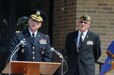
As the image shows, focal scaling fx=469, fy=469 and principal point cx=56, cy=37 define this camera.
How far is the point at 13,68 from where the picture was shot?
6.84m

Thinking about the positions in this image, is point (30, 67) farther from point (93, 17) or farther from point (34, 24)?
point (93, 17)

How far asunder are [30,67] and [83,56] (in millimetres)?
1902

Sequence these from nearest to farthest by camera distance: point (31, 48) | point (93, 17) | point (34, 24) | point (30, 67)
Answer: point (30, 67) → point (34, 24) → point (31, 48) → point (93, 17)

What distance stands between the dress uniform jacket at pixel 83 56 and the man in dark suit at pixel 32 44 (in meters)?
1.03

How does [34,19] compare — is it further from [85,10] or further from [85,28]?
[85,10]

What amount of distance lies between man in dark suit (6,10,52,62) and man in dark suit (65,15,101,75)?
3.36 feet

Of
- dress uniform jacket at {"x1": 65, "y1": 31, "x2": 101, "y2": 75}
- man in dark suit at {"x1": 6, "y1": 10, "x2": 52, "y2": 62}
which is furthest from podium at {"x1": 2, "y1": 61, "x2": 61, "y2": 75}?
dress uniform jacket at {"x1": 65, "y1": 31, "x2": 101, "y2": 75}

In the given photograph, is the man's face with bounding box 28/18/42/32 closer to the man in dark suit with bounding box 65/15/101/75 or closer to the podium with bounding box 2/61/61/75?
the podium with bounding box 2/61/61/75

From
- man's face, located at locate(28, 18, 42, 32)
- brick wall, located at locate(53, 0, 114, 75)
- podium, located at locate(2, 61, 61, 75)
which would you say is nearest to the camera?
podium, located at locate(2, 61, 61, 75)

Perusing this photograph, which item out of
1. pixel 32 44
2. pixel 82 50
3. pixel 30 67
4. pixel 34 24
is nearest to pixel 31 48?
pixel 32 44

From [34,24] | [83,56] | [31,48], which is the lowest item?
[83,56]

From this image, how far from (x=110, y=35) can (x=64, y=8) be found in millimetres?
1235

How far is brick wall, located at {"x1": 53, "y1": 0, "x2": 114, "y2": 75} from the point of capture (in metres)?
10.5

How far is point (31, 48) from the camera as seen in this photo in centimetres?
760
